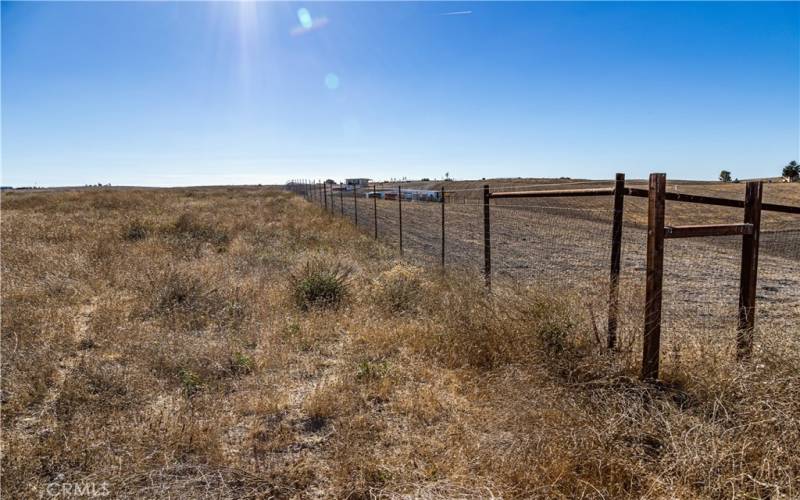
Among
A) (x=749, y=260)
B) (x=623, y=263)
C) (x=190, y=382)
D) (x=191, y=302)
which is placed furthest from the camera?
(x=623, y=263)

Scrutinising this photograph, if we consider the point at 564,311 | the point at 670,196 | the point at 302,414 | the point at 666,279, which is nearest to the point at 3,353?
the point at 302,414

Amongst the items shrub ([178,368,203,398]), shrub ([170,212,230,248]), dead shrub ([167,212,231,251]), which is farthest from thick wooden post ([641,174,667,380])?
shrub ([170,212,230,248])

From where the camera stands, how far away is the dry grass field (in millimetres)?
2391

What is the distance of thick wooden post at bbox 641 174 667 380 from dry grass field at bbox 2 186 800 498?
15 centimetres

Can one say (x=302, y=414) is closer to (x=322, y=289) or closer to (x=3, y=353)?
(x=322, y=289)

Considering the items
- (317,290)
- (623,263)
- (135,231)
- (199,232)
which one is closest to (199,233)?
(199,232)

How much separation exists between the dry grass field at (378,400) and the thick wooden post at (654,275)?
150 mm

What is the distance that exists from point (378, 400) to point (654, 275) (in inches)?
96.3

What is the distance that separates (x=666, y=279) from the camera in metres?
8.00

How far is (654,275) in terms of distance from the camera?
331 centimetres

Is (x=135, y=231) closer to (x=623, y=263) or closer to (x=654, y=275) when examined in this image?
(x=623, y=263)

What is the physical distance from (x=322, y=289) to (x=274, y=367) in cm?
205

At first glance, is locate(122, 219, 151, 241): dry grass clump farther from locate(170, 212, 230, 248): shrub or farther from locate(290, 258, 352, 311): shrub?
locate(290, 258, 352, 311): shrub

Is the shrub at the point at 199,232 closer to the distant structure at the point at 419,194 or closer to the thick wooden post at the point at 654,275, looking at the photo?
the distant structure at the point at 419,194
